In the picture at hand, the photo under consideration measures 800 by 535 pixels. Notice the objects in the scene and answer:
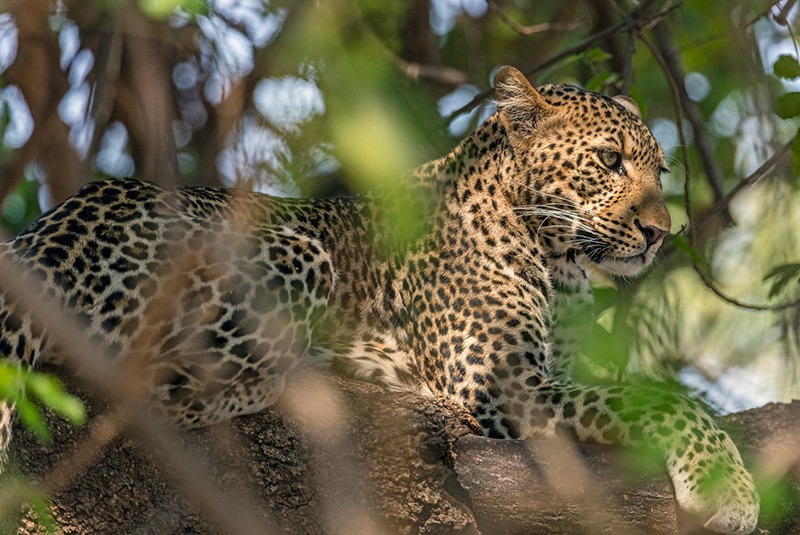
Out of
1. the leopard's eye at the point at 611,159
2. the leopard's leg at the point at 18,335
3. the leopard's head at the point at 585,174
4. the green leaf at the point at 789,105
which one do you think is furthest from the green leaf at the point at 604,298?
the leopard's leg at the point at 18,335

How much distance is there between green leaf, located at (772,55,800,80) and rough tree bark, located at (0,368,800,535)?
1890 millimetres

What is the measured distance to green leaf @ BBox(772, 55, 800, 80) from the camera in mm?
6078

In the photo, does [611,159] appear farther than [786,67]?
Yes

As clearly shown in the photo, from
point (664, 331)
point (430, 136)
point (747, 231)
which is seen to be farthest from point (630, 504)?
point (747, 231)

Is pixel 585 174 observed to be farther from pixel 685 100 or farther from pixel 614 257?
pixel 685 100

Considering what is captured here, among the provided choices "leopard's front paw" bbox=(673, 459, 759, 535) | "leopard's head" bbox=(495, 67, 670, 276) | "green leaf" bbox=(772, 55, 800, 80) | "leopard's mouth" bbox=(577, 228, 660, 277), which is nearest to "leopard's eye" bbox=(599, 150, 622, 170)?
"leopard's head" bbox=(495, 67, 670, 276)

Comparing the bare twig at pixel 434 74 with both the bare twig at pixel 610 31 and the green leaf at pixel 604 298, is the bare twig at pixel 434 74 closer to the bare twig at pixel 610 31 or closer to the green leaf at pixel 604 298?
the bare twig at pixel 610 31

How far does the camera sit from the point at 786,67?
6.08m

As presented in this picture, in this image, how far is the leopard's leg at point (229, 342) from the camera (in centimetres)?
592

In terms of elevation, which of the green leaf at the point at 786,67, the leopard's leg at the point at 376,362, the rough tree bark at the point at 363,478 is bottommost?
the leopard's leg at the point at 376,362

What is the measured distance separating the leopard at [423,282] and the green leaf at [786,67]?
3.95ft

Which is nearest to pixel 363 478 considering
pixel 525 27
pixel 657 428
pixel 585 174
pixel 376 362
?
pixel 376 362

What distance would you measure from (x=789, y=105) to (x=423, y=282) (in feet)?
7.60

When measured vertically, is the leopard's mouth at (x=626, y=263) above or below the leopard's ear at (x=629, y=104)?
below
